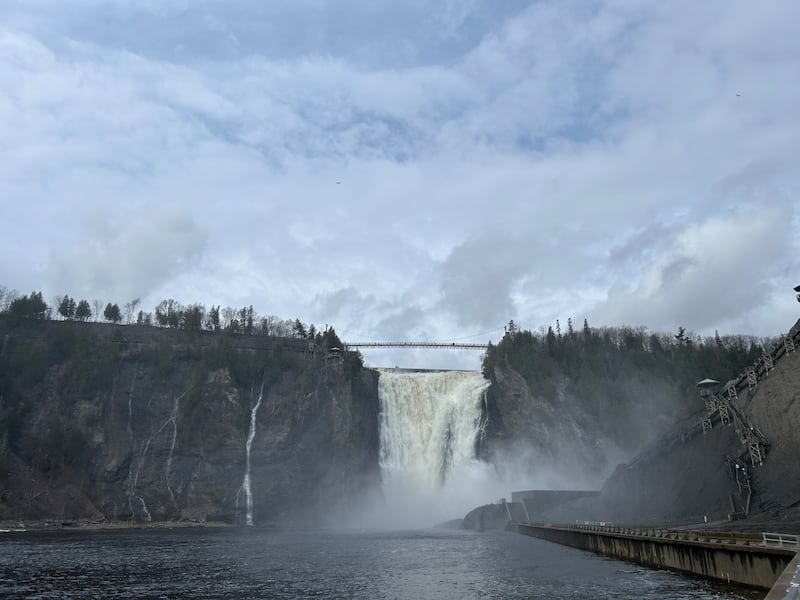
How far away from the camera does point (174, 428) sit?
114m

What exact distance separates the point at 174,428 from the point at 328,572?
78713 mm

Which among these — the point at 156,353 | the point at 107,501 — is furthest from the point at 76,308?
the point at 107,501

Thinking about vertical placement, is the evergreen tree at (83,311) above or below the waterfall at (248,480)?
above

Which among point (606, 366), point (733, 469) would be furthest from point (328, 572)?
point (606, 366)

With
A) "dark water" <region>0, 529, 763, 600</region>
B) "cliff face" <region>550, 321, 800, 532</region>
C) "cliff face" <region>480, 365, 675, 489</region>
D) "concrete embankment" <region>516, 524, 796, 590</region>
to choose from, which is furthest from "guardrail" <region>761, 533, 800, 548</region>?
"cliff face" <region>480, 365, 675, 489</region>

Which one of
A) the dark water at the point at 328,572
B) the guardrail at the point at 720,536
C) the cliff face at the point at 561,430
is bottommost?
the dark water at the point at 328,572

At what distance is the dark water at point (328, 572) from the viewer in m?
34.0

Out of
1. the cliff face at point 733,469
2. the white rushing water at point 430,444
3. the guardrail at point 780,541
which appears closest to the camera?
the guardrail at point 780,541

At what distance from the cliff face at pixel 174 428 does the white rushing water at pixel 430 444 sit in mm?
4071

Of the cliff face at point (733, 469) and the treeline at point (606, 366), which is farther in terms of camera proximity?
the treeline at point (606, 366)

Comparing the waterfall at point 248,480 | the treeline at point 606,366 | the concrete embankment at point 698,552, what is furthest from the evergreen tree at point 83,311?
the concrete embankment at point 698,552

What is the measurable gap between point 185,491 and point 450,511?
154 feet

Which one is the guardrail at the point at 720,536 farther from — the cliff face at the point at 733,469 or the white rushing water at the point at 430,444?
the white rushing water at the point at 430,444

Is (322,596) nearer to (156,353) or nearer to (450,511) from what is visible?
(450,511)
